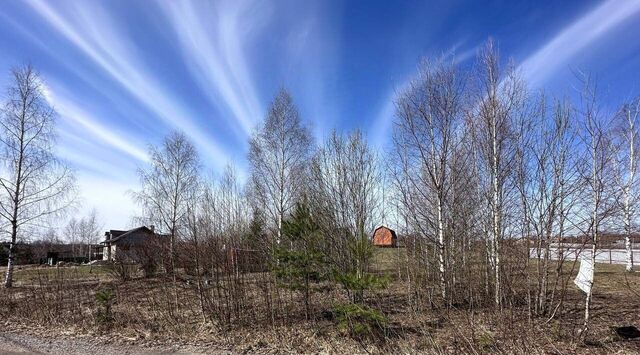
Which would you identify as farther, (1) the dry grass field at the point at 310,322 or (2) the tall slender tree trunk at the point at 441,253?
(2) the tall slender tree trunk at the point at 441,253

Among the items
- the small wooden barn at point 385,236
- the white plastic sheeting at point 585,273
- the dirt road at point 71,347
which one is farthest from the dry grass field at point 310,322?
the small wooden barn at point 385,236

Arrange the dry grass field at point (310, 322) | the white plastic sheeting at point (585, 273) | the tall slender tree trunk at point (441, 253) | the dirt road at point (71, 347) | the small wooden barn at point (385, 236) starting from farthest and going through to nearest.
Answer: the small wooden barn at point (385, 236)
the tall slender tree trunk at point (441, 253)
the dirt road at point (71, 347)
the white plastic sheeting at point (585, 273)
the dry grass field at point (310, 322)

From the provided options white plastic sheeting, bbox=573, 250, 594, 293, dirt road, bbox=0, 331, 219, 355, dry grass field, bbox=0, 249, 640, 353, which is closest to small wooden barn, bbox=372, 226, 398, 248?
dry grass field, bbox=0, 249, 640, 353

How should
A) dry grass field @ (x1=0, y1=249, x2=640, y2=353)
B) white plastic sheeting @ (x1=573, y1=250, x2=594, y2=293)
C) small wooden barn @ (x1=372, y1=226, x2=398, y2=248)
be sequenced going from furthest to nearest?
small wooden barn @ (x1=372, y1=226, x2=398, y2=248) < white plastic sheeting @ (x1=573, y1=250, x2=594, y2=293) < dry grass field @ (x1=0, y1=249, x2=640, y2=353)

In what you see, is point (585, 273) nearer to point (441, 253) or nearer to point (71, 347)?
point (441, 253)

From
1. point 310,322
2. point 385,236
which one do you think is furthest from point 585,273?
point 385,236

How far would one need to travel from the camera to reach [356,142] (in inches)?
434

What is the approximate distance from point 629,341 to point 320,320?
18.3 feet

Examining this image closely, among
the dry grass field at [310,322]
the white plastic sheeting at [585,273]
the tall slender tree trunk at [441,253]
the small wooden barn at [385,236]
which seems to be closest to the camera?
the dry grass field at [310,322]

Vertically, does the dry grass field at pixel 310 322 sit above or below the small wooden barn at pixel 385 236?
below

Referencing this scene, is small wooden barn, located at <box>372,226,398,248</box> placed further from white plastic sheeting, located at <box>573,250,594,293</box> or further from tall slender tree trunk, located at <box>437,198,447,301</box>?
white plastic sheeting, located at <box>573,250,594,293</box>

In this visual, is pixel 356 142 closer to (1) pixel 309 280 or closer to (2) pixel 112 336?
(1) pixel 309 280

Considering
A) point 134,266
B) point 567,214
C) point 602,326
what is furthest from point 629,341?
point 134,266

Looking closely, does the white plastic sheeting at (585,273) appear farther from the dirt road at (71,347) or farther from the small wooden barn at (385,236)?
the dirt road at (71,347)
